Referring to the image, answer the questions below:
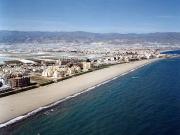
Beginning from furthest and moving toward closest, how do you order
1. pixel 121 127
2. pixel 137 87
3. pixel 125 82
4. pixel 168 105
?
pixel 125 82 < pixel 137 87 < pixel 168 105 < pixel 121 127

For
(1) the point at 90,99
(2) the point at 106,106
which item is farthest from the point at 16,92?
(2) the point at 106,106

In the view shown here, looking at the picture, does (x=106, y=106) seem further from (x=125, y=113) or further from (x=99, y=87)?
(x=99, y=87)


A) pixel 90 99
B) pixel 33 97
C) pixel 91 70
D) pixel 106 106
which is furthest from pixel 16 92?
pixel 91 70

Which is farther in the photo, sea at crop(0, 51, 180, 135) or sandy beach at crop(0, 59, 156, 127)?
sandy beach at crop(0, 59, 156, 127)

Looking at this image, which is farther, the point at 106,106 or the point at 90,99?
the point at 90,99

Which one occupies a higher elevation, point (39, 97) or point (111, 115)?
point (111, 115)

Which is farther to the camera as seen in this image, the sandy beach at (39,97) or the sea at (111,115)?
the sandy beach at (39,97)

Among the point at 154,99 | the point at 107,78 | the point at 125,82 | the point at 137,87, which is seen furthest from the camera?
the point at 107,78

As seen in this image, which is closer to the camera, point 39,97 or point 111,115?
point 111,115
